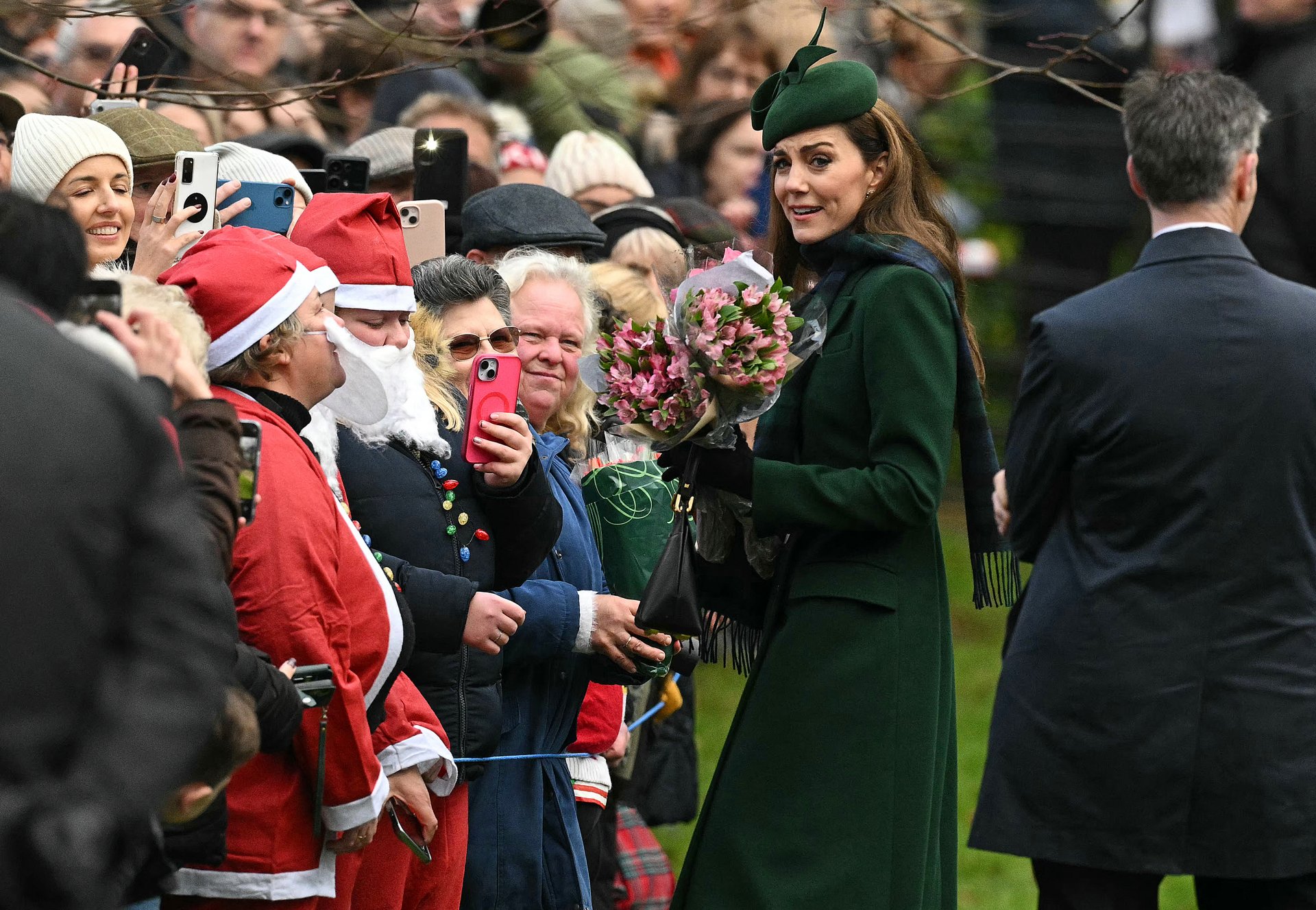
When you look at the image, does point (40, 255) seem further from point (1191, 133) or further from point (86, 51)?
point (86, 51)

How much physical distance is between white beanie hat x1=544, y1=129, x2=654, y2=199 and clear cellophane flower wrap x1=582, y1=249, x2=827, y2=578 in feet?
9.94

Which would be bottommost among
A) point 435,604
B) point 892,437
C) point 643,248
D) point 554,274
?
point 435,604

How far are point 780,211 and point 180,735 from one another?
2.76 meters

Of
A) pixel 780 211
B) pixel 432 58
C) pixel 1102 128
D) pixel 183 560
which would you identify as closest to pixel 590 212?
pixel 432 58

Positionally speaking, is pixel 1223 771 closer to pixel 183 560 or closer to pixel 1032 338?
pixel 1032 338

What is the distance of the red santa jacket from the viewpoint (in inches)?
131

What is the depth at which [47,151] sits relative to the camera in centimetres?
421

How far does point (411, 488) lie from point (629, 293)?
6.20 ft

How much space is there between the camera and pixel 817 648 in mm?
4207

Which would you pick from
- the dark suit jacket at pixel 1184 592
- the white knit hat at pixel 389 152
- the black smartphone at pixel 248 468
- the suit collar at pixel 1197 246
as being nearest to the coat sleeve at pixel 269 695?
the black smartphone at pixel 248 468

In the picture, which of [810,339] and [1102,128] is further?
[1102,128]

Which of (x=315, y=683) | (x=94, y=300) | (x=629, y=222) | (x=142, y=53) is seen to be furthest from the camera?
(x=629, y=222)

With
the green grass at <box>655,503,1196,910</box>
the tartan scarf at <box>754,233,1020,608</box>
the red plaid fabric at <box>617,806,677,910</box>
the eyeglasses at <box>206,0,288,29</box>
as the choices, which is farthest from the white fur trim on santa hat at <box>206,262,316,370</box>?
the red plaid fabric at <box>617,806,677,910</box>

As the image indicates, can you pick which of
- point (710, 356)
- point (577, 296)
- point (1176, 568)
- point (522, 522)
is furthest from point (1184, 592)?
point (577, 296)
